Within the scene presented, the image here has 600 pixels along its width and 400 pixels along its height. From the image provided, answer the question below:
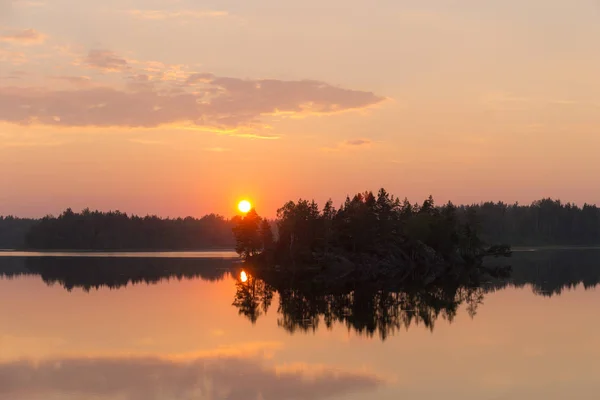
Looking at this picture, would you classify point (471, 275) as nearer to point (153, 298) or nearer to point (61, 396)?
point (153, 298)

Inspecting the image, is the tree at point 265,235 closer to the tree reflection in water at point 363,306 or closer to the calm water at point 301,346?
the tree reflection in water at point 363,306

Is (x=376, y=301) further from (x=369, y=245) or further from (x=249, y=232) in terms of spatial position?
(x=249, y=232)

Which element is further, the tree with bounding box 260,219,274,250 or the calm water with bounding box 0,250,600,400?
the tree with bounding box 260,219,274,250

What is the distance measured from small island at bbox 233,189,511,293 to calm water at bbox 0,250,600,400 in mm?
41036

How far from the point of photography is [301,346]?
3788cm

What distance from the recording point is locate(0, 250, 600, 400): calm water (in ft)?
91.7

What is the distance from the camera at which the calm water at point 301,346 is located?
91.7 feet

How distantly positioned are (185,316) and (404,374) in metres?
25.8

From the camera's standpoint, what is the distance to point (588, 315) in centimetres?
5094

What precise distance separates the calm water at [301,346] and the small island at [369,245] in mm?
41036

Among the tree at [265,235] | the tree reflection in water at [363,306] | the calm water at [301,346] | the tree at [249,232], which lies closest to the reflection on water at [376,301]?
the tree reflection in water at [363,306]

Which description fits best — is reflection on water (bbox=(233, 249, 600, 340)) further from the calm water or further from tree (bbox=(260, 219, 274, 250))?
tree (bbox=(260, 219, 274, 250))

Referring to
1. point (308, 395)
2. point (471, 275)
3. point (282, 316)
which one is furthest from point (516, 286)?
point (308, 395)

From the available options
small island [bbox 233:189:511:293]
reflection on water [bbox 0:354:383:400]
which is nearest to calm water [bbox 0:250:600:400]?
reflection on water [bbox 0:354:383:400]
